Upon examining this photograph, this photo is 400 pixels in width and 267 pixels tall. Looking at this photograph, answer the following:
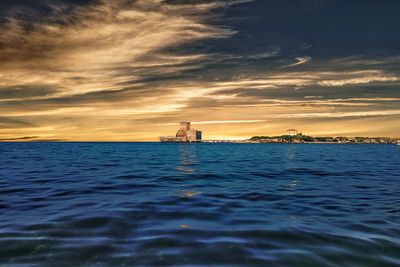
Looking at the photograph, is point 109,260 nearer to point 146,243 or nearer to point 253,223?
point 146,243

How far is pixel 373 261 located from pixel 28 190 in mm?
15213

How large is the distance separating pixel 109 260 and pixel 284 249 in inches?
143

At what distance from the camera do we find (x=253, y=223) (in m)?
8.80

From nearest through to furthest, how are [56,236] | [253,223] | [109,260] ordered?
[109,260] < [56,236] < [253,223]

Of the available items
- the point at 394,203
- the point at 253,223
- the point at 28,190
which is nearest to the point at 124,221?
the point at 253,223

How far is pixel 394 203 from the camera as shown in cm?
1227

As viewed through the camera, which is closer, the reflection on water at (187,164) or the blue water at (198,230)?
the blue water at (198,230)

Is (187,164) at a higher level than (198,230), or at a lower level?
lower

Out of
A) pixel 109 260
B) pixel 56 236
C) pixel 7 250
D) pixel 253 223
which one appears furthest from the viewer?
pixel 253 223

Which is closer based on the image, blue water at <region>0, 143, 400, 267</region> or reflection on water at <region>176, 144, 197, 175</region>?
blue water at <region>0, 143, 400, 267</region>

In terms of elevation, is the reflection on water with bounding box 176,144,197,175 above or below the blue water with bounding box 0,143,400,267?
below

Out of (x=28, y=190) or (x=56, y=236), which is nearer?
(x=56, y=236)

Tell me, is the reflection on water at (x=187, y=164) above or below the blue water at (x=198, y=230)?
below

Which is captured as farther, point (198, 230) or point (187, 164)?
point (187, 164)
